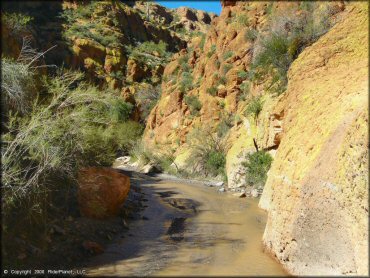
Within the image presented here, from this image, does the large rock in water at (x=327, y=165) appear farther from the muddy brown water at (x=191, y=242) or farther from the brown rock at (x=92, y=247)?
the brown rock at (x=92, y=247)

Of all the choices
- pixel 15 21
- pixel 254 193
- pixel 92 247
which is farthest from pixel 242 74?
pixel 92 247

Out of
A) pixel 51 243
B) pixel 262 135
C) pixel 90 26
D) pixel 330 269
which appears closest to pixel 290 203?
pixel 330 269

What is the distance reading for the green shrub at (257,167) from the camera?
1708cm

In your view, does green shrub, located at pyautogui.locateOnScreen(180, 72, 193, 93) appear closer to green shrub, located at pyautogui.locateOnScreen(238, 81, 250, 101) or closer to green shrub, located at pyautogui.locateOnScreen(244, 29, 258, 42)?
green shrub, located at pyautogui.locateOnScreen(244, 29, 258, 42)

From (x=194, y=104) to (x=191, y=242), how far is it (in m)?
22.0

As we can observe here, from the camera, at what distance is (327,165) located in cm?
607

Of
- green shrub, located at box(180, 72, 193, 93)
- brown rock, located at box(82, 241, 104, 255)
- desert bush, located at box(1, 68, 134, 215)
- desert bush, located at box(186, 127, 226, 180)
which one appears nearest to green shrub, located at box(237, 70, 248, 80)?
desert bush, located at box(186, 127, 226, 180)

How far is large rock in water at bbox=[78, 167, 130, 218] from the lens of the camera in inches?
400

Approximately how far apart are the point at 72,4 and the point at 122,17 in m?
8.35

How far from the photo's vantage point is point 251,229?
10.9 meters

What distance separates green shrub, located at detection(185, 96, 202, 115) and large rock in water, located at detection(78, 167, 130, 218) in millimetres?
19953

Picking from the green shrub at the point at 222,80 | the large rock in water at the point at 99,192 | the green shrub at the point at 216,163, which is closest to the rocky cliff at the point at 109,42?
the green shrub at the point at 222,80

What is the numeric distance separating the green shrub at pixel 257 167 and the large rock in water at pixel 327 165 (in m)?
7.61

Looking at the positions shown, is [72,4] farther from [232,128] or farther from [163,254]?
[163,254]
